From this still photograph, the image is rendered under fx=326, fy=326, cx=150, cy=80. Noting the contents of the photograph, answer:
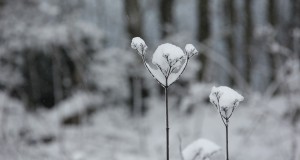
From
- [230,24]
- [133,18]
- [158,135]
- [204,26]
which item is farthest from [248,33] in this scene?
[158,135]

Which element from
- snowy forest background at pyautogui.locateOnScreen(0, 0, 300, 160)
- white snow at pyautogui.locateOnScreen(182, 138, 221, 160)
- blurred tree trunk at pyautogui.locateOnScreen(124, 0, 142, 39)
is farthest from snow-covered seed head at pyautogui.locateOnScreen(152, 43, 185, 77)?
blurred tree trunk at pyautogui.locateOnScreen(124, 0, 142, 39)

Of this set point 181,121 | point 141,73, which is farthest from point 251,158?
point 141,73

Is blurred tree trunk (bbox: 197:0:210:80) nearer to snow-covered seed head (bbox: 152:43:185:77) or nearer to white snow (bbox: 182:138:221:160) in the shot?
white snow (bbox: 182:138:221:160)

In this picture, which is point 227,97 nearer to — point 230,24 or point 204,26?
point 204,26

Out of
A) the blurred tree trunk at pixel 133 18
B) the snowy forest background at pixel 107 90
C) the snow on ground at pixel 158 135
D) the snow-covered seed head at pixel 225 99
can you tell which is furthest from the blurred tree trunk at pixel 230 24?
the snow-covered seed head at pixel 225 99

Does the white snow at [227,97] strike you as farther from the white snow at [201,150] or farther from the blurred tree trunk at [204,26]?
the blurred tree trunk at [204,26]
